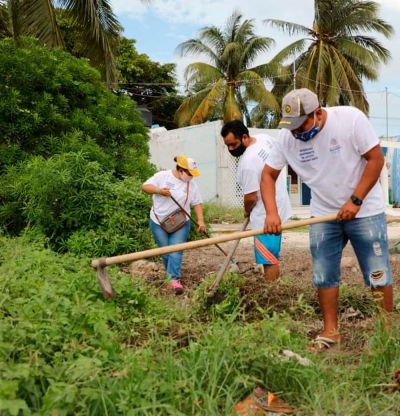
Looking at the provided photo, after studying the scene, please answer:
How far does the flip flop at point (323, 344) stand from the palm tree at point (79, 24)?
9.45 metres

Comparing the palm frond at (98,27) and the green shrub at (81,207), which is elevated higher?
the palm frond at (98,27)

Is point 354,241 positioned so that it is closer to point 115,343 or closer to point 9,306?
point 115,343

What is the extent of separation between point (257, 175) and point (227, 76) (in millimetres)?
24945

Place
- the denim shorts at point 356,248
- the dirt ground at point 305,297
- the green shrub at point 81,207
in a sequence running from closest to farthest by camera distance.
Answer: the denim shorts at point 356,248 < the dirt ground at point 305,297 < the green shrub at point 81,207

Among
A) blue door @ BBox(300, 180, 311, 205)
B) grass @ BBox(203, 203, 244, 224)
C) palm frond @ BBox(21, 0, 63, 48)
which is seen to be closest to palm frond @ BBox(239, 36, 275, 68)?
blue door @ BBox(300, 180, 311, 205)

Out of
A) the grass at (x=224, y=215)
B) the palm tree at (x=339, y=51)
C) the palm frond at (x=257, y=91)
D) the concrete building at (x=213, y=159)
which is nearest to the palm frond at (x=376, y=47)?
the palm tree at (x=339, y=51)

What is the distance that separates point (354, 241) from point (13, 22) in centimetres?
1035

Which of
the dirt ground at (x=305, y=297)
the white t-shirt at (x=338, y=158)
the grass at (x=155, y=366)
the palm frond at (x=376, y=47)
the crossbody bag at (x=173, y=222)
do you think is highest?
the palm frond at (x=376, y=47)

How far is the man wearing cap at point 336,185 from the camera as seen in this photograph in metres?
3.56

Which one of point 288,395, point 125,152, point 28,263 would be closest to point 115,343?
point 288,395

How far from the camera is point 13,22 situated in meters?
12.0

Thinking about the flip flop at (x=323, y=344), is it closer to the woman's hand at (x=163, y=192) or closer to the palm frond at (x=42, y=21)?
the woman's hand at (x=163, y=192)

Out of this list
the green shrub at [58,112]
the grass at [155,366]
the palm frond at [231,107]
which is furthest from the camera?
the palm frond at [231,107]

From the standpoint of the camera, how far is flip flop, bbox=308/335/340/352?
11.2 feet
